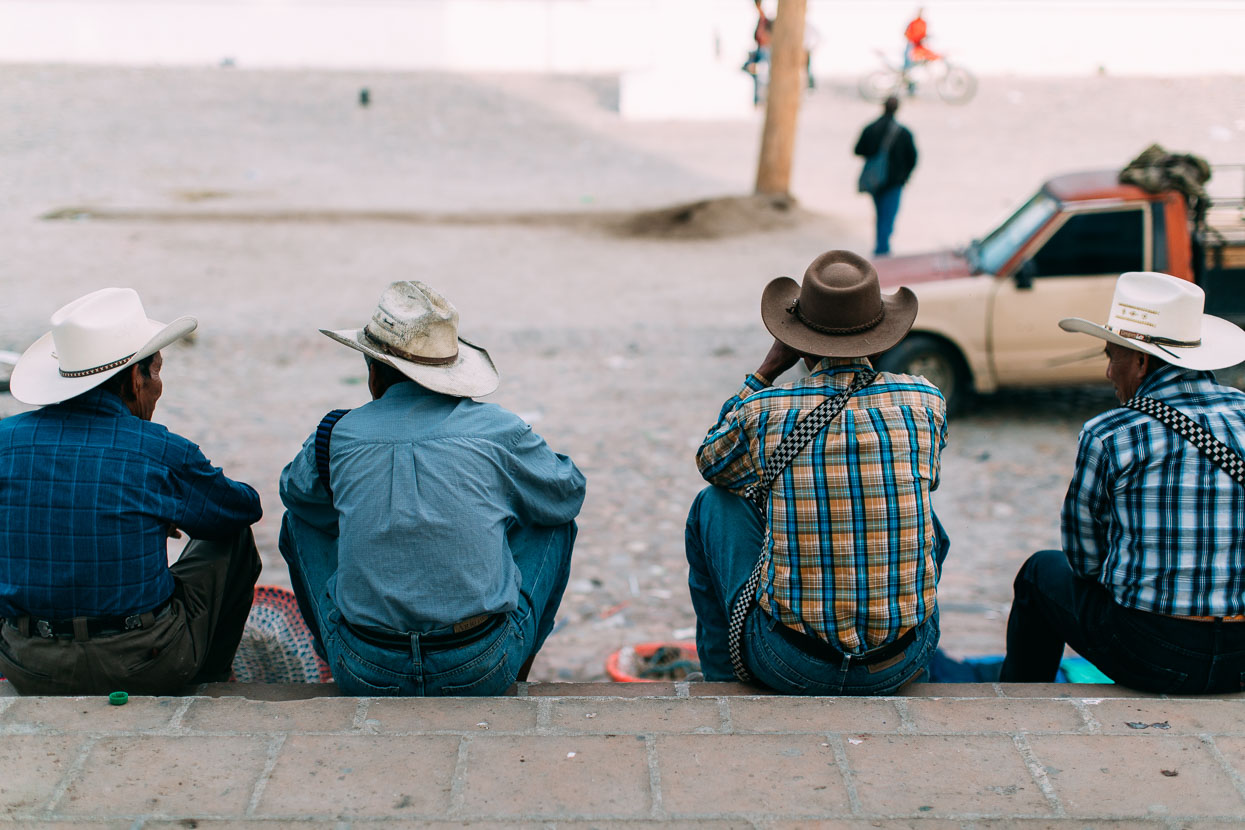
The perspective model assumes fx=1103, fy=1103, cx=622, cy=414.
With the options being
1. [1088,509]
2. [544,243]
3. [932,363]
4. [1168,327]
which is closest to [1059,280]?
[932,363]

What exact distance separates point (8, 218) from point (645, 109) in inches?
460

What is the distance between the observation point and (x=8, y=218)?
1299 centimetres

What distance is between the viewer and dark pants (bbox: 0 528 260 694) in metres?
2.81

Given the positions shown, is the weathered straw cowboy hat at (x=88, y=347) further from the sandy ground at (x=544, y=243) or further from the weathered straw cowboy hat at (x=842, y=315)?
the sandy ground at (x=544, y=243)

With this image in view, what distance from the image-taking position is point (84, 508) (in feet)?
8.76

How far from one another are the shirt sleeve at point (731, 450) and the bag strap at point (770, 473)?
0.16ft

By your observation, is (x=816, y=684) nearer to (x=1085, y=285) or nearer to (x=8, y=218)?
(x=1085, y=285)

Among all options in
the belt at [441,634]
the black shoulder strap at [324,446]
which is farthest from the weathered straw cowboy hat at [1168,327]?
the black shoulder strap at [324,446]

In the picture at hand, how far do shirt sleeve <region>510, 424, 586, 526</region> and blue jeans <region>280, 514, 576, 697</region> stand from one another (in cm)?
11

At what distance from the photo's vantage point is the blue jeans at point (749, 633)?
9.40 feet

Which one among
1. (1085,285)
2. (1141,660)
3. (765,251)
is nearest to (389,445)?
(1141,660)

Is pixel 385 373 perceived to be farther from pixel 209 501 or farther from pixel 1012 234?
pixel 1012 234

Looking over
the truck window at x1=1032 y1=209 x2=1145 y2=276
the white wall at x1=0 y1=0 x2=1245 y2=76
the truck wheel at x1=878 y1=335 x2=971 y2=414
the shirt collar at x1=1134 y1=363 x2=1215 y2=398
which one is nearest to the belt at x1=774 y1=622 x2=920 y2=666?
the shirt collar at x1=1134 y1=363 x2=1215 y2=398

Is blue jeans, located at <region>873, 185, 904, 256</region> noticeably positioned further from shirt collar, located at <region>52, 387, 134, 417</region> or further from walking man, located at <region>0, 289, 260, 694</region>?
shirt collar, located at <region>52, 387, 134, 417</region>
